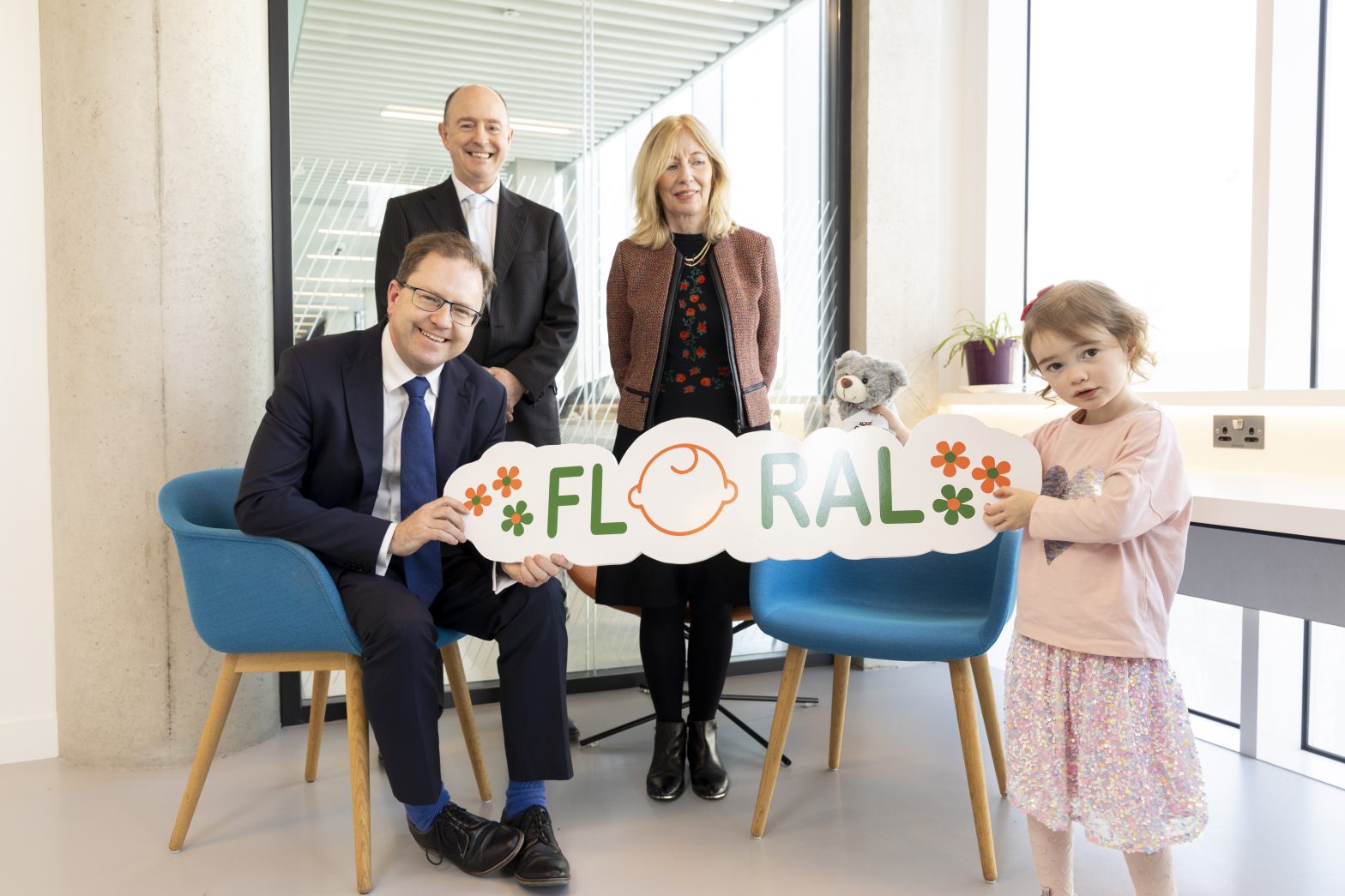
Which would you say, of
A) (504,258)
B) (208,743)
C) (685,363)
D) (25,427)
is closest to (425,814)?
(208,743)

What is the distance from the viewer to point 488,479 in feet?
6.43

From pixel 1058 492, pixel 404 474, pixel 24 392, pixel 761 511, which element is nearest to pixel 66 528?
pixel 24 392

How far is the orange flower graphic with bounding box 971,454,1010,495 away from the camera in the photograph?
178cm

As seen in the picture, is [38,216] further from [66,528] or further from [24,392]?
[66,528]

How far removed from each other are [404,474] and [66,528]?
1247 mm

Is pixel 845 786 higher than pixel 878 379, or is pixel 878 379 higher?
pixel 878 379

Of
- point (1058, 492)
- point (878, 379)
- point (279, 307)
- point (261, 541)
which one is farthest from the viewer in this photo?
point (279, 307)

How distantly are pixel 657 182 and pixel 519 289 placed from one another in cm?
51

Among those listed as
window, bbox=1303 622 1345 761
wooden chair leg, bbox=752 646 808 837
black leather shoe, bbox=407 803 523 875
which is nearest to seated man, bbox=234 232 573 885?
black leather shoe, bbox=407 803 523 875

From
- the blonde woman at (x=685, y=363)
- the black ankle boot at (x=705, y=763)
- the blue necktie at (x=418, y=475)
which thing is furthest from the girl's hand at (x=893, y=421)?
the blue necktie at (x=418, y=475)

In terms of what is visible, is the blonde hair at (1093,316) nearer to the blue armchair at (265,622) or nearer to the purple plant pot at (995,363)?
the blue armchair at (265,622)

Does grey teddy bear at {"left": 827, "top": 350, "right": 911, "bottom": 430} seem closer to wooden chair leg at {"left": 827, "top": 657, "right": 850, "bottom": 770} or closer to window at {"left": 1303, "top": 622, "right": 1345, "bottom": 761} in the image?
wooden chair leg at {"left": 827, "top": 657, "right": 850, "bottom": 770}

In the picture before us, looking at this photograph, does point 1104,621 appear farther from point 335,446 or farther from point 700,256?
point 335,446

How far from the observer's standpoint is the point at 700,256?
236 cm
